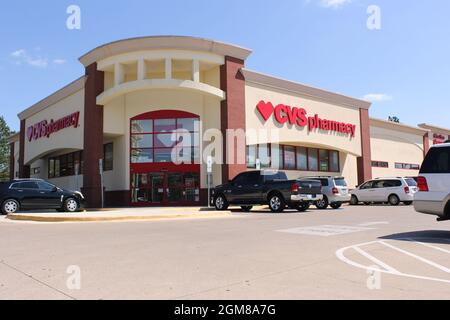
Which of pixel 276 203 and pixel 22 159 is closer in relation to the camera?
pixel 276 203

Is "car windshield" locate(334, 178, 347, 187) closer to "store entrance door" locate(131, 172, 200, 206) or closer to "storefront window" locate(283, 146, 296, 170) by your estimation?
→ "storefront window" locate(283, 146, 296, 170)

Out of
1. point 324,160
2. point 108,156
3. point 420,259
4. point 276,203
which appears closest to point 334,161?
point 324,160

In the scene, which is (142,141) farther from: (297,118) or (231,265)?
(231,265)

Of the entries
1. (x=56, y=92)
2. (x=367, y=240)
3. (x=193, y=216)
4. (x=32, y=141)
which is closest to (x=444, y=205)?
(x=367, y=240)

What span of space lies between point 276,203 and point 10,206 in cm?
1222

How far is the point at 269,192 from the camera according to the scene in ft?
68.7

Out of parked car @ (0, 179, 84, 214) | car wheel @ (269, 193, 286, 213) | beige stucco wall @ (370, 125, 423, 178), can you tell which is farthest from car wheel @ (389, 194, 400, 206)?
parked car @ (0, 179, 84, 214)

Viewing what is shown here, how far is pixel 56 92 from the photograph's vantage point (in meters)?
34.0

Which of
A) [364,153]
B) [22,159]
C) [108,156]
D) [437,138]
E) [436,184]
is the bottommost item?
[436,184]

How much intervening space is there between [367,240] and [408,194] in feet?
59.6

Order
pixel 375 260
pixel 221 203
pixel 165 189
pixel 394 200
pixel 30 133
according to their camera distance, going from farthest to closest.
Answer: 1. pixel 30 133
2. pixel 165 189
3. pixel 394 200
4. pixel 221 203
5. pixel 375 260

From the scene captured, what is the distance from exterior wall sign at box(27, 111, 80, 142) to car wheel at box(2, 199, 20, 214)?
1072 centimetres

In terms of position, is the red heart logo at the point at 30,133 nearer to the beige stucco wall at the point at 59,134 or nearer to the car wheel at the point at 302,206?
the beige stucco wall at the point at 59,134
